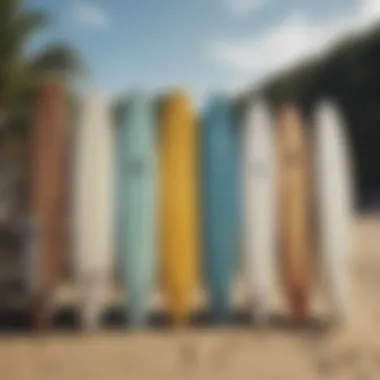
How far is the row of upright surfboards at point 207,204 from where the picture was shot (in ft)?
8.63

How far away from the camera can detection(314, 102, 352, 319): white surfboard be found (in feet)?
8.67

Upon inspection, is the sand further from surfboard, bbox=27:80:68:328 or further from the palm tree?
the palm tree

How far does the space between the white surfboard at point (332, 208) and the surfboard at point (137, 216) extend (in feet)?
1.84

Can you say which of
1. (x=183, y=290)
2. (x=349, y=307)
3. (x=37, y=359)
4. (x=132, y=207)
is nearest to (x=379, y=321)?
(x=349, y=307)

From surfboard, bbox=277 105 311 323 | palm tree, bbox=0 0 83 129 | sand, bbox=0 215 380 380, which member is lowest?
sand, bbox=0 215 380 380

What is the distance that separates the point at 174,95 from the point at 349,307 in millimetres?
947

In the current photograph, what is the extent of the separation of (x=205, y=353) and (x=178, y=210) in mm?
493

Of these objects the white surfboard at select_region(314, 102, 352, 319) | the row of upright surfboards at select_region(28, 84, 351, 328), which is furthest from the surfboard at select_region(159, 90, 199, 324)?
the white surfboard at select_region(314, 102, 352, 319)

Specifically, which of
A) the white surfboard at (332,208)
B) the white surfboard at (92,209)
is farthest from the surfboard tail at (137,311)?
the white surfboard at (332,208)

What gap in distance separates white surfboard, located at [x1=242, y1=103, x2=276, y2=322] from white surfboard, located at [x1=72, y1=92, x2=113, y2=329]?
0.46 metres

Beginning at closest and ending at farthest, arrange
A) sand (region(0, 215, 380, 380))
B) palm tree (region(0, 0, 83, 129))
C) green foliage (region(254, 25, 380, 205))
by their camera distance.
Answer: sand (region(0, 215, 380, 380)) → palm tree (region(0, 0, 83, 129)) → green foliage (region(254, 25, 380, 205))

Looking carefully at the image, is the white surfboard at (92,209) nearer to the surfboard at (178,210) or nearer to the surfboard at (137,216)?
the surfboard at (137,216)

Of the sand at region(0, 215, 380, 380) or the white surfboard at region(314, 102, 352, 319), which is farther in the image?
the white surfboard at region(314, 102, 352, 319)

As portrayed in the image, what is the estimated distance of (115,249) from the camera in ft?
8.77
